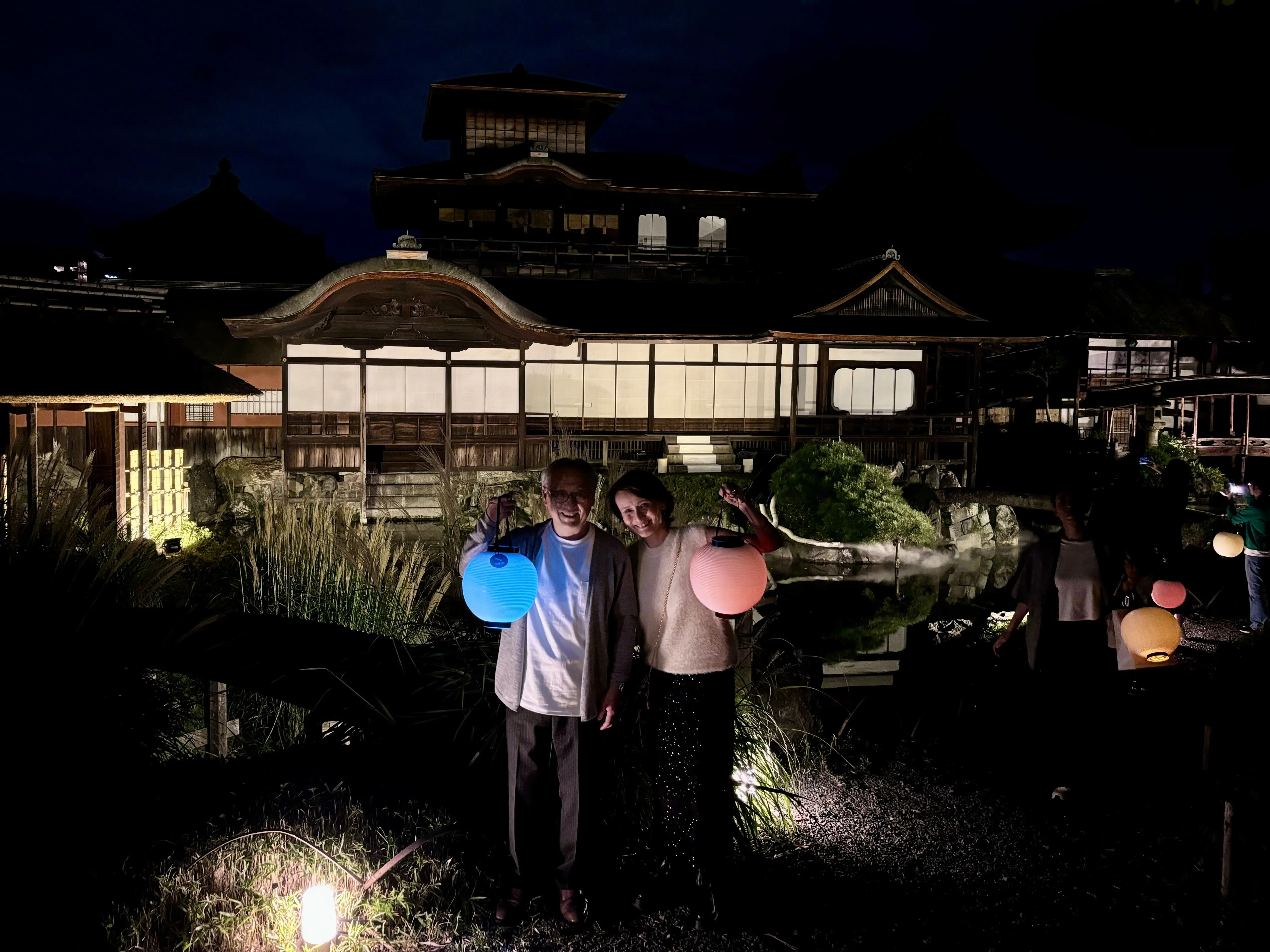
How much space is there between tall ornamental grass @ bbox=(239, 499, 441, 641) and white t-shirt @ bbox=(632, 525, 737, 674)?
93.1 inches

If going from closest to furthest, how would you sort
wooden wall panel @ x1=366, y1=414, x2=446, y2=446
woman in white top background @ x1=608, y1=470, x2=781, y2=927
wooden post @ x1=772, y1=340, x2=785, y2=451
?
woman in white top background @ x1=608, y1=470, x2=781, y2=927, wooden wall panel @ x1=366, y1=414, x2=446, y2=446, wooden post @ x1=772, y1=340, x2=785, y2=451

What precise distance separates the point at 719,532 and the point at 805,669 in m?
4.29

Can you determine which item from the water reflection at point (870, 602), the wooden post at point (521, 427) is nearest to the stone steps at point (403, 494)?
the wooden post at point (521, 427)

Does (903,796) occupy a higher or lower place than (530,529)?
lower

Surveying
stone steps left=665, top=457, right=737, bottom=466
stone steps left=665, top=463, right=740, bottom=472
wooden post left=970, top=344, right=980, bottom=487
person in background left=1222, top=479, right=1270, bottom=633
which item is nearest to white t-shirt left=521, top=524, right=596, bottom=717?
person in background left=1222, top=479, right=1270, bottom=633

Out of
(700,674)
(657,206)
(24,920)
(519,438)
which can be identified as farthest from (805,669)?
(657,206)

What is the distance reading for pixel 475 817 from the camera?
385 centimetres

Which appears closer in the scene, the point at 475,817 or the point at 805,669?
the point at 475,817

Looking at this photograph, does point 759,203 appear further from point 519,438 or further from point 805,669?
point 805,669

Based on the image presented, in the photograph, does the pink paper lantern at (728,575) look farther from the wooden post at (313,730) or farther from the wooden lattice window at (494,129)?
the wooden lattice window at (494,129)

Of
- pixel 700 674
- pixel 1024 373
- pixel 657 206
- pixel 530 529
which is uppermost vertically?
pixel 657 206

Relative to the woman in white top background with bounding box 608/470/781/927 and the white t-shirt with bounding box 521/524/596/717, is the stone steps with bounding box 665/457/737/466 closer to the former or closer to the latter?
the woman in white top background with bounding box 608/470/781/927

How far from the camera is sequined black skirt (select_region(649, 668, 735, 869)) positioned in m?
3.41

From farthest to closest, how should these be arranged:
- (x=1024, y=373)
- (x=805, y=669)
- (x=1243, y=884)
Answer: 1. (x=1024, y=373)
2. (x=805, y=669)
3. (x=1243, y=884)
